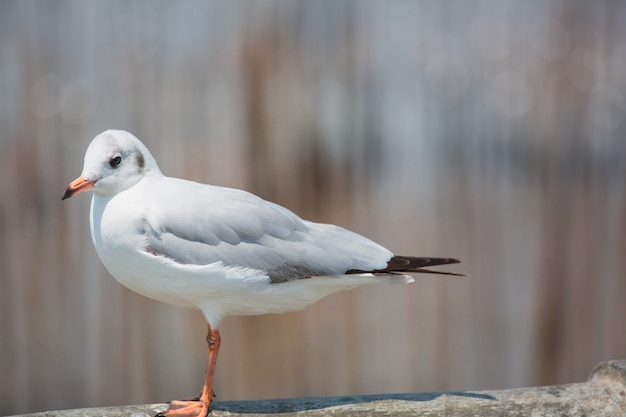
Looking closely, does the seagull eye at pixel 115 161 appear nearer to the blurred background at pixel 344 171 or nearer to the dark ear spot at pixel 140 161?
the dark ear spot at pixel 140 161

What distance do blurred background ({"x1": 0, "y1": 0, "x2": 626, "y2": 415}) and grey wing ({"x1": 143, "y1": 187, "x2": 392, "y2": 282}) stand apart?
0.96m

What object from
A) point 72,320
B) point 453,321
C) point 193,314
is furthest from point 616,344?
point 72,320

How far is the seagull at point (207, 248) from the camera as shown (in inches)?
75.2

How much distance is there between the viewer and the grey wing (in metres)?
1.93

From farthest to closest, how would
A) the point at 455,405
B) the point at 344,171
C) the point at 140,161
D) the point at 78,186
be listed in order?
1. the point at 344,171
2. the point at 455,405
3. the point at 140,161
4. the point at 78,186

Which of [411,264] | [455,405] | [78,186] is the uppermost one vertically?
[78,186]

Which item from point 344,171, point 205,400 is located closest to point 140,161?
point 205,400

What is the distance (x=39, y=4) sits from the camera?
2.88 meters

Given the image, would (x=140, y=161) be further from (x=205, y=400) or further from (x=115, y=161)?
(x=205, y=400)

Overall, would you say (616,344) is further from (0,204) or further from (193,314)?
(0,204)

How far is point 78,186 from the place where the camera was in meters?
1.86

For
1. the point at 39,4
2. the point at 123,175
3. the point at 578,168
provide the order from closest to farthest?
the point at 123,175 < the point at 39,4 < the point at 578,168

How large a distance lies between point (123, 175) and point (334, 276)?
51cm

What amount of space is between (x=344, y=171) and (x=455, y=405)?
1087 mm
